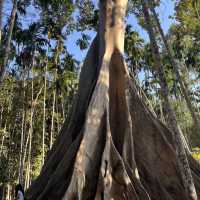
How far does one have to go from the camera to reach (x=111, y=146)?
7.00m

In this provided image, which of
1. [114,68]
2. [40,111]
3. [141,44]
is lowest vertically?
[114,68]

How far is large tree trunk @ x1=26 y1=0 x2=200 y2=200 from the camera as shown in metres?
6.45

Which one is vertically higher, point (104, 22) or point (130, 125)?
point (104, 22)

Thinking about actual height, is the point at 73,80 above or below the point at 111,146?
above

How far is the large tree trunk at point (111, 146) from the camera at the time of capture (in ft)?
21.2

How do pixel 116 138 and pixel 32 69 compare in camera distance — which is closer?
pixel 116 138

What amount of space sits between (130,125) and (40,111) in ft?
63.8

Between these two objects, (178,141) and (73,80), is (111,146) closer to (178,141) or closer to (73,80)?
(178,141)

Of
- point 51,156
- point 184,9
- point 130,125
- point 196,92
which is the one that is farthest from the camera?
point 196,92

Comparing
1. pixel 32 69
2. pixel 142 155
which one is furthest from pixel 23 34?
pixel 142 155

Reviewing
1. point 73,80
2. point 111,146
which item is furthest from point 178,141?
point 73,80

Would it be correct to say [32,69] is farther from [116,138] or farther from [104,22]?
[116,138]

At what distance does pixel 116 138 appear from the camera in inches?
301

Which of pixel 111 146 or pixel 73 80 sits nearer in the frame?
pixel 111 146
